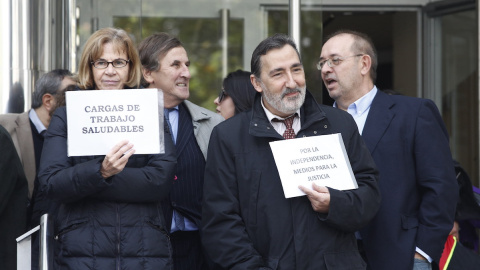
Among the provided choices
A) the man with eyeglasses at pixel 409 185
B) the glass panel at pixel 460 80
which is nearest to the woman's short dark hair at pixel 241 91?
the man with eyeglasses at pixel 409 185

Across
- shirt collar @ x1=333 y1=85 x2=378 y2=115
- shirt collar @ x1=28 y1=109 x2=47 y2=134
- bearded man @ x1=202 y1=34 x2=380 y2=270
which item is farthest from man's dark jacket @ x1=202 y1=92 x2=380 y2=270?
shirt collar @ x1=28 y1=109 x2=47 y2=134

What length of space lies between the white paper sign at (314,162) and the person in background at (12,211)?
Answer: 1442mm

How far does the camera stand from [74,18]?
27.8 ft

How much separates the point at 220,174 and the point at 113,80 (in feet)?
2.60

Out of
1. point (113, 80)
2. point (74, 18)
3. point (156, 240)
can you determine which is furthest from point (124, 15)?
point (156, 240)

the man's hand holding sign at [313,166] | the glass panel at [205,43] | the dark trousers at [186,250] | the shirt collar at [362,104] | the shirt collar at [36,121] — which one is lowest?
the dark trousers at [186,250]

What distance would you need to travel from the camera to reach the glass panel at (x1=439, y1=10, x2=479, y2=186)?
35.4 feet

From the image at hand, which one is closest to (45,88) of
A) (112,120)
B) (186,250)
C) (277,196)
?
(186,250)

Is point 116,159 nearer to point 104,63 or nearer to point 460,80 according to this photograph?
point 104,63

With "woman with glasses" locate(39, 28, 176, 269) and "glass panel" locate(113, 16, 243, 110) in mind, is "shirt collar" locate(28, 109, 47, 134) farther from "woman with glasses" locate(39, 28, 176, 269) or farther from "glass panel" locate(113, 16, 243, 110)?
"glass panel" locate(113, 16, 243, 110)

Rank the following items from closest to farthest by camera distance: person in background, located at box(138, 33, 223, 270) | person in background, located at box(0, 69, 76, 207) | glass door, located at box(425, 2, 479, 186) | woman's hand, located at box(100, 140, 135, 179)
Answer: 1. woman's hand, located at box(100, 140, 135, 179)
2. person in background, located at box(138, 33, 223, 270)
3. person in background, located at box(0, 69, 76, 207)
4. glass door, located at box(425, 2, 479, 186)

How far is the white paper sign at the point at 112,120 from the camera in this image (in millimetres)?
4062

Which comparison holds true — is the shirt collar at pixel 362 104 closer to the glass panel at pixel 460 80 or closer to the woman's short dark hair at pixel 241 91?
the woman's short dark hair at pixel 241 91

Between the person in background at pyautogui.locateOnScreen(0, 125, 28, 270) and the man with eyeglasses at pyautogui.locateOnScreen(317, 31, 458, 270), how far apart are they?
1.93 meters
